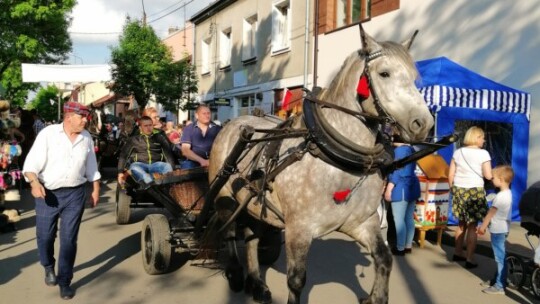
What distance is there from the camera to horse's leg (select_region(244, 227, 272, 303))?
463cm

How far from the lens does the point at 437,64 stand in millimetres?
8602

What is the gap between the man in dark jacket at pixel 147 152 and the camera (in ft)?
21.3

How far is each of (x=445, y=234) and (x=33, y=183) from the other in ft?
20.4

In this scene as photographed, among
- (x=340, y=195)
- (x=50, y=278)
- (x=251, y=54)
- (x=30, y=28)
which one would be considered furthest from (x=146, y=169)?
(x=30, y=28)

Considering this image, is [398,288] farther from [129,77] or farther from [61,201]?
[129,77]

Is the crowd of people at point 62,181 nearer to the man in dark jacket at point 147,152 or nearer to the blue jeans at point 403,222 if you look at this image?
the man in dark jacket at point 147,152

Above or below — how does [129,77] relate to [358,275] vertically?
above

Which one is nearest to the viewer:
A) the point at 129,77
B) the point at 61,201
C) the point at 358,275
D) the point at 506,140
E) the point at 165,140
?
the point at 61,201

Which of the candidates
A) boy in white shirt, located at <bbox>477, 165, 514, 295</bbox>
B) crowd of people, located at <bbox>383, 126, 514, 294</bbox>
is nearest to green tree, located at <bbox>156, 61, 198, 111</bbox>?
crowd of people, located at <bbox>383, 126, 514, 294</bbox>

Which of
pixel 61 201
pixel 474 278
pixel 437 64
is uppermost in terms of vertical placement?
pixel 437 64

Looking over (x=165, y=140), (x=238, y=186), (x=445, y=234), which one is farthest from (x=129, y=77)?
(x=238, y=186)

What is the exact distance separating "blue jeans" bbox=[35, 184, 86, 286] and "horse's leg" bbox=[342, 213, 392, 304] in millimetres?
2822

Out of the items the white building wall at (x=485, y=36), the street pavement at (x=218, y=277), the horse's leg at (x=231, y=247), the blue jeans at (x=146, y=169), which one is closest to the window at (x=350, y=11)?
the white building wall at (x=485, y=36)

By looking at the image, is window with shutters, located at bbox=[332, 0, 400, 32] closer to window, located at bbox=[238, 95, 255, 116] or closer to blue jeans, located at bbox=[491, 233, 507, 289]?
window, located at bbox=[238, 95, 255, 116]
